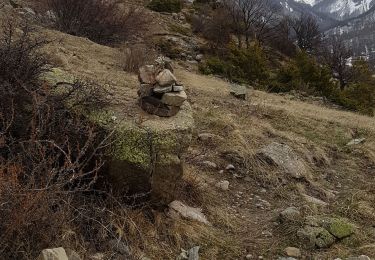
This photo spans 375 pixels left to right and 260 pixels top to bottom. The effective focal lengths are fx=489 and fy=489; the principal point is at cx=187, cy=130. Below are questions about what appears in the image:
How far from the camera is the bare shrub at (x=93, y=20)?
12.5 m

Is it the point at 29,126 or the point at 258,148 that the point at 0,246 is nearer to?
the point at 29,126

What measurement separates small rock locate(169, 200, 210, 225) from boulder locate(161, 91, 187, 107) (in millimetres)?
871

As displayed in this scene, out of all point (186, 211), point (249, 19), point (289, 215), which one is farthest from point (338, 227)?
point (249, 19)

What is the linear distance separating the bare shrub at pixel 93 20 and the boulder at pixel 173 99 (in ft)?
29.4

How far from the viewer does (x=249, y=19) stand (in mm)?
26141

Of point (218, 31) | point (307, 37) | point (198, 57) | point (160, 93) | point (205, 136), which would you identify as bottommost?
point (205, 136)

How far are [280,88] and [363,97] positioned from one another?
3834 mm

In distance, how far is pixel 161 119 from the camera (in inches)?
166

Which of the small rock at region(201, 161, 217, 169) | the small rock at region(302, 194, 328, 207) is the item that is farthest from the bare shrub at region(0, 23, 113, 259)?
the small rock at region(302, 194, 328, 207)

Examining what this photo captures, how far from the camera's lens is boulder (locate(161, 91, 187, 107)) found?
4254 mm

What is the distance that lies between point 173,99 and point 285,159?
250 centimetres

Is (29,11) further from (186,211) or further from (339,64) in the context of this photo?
(339,64)

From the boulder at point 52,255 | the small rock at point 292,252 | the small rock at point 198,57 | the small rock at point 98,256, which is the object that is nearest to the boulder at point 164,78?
the small rock at point 98,256

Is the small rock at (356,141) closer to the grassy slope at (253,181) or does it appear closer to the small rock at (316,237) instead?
the grassy slope at (253,181)
